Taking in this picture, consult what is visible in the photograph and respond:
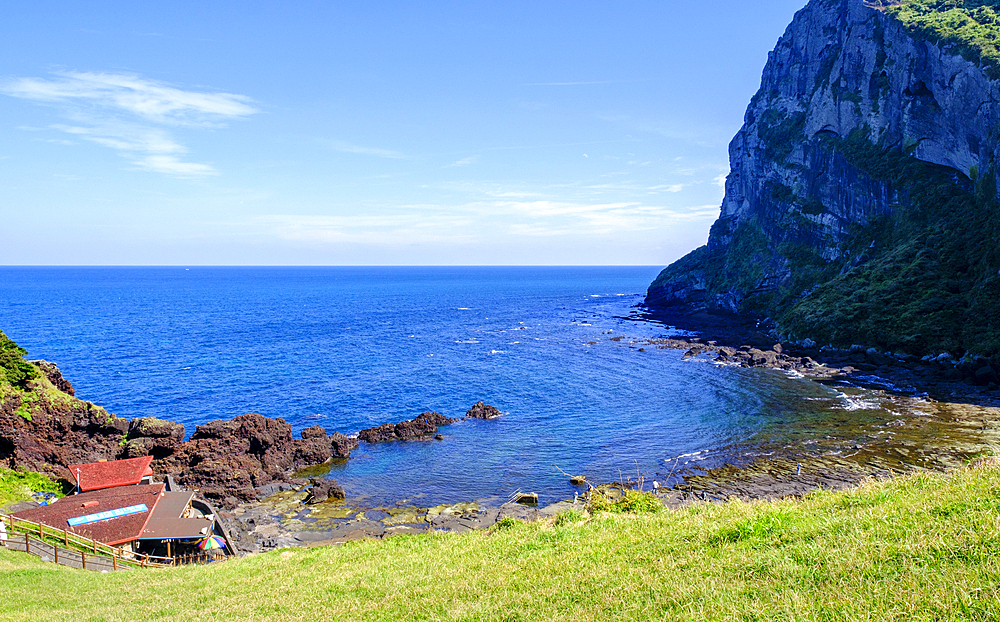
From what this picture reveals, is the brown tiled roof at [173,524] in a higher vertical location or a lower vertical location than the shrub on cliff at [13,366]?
lower

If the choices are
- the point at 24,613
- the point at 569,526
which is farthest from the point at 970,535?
the point at 24,613

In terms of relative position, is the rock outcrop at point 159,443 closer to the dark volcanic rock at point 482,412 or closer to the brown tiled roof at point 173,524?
the brown tiled roof at point 173,524

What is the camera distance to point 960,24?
75.6 m

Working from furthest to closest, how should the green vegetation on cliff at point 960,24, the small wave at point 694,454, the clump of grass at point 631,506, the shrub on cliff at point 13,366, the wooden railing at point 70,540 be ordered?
the green vegetation on cliff at point 960,24 < the small wave at point 694,454 < the shrub on cliff at point 13,366 < the wooden railing at point 70,540 < the clump of grass at point 631,506

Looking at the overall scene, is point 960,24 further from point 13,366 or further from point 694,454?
point 13,366

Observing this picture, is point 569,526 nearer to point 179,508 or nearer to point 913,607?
point 913,607

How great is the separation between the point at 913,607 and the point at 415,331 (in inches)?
3910

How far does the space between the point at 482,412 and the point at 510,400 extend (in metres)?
5.80

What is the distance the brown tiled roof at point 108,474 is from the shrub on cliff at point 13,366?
11.4 metres

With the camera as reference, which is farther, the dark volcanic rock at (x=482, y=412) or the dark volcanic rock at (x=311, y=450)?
the dark volcanic rock at (x=482, y=412)

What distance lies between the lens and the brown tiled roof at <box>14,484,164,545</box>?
76.5 ft

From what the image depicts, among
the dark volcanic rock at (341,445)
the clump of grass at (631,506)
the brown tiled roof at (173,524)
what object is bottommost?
the dark volcanic rock at (341,445)

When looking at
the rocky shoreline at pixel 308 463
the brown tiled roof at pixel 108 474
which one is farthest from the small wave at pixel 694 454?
the brown tiled roof at pixel 108 474

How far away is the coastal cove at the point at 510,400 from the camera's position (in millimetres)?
37250
